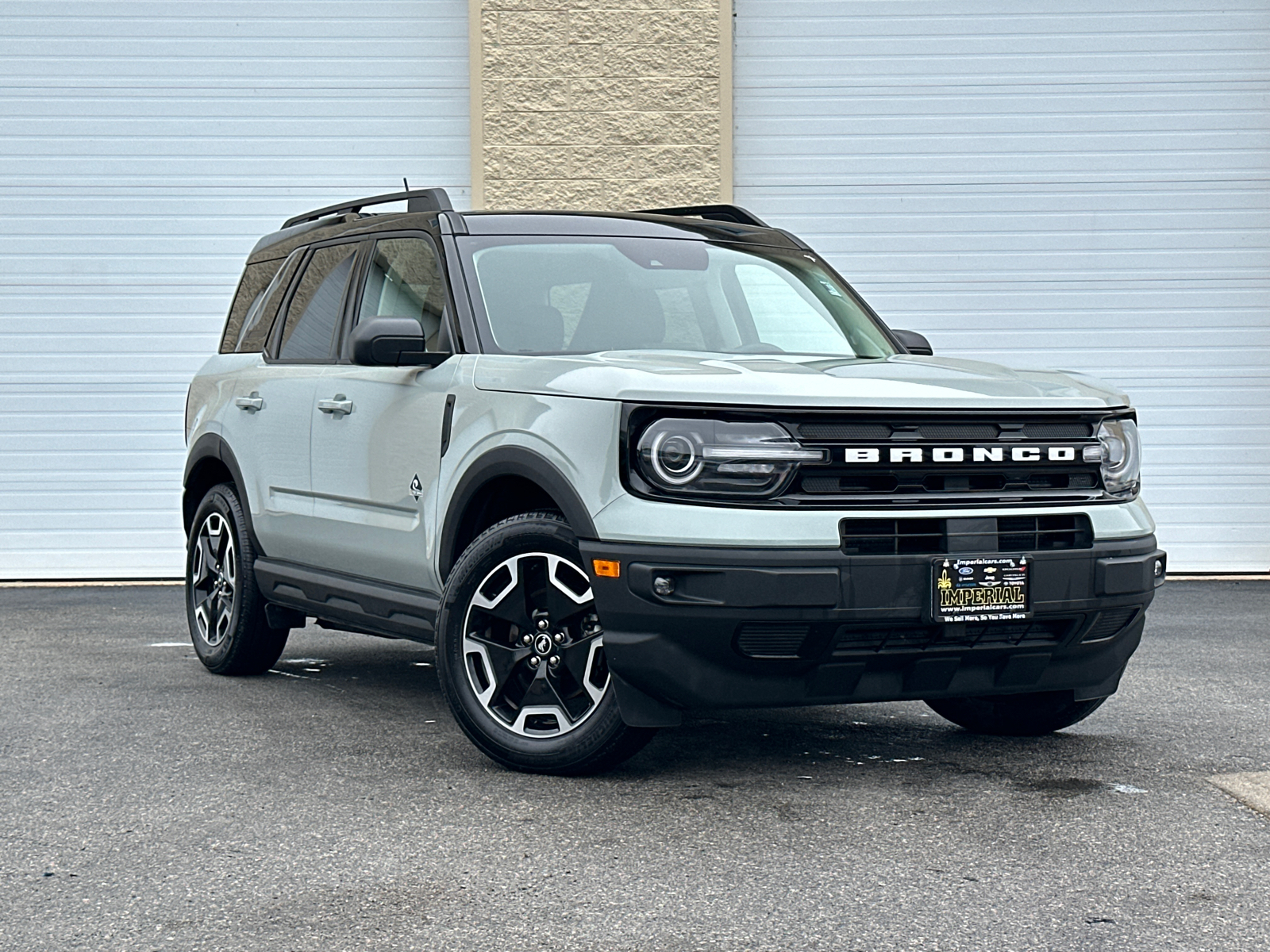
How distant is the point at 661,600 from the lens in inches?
175

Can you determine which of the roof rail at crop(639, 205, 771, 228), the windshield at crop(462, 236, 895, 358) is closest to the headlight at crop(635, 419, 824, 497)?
the windshield at crop(462, 236, 895, 358)

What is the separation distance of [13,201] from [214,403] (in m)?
5.86

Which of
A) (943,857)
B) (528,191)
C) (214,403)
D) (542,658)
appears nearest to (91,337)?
(528,191)

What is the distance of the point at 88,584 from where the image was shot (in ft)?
39.8

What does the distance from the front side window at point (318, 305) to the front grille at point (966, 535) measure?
2742mm

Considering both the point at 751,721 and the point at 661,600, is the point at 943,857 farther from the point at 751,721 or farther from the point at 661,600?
the point at 751,721

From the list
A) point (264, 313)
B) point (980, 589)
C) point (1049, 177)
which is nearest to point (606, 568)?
point (980, 589)

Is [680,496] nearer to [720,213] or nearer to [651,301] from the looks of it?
[651,301]

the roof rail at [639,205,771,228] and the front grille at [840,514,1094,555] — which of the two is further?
the roof rail at [639,205,771,228]

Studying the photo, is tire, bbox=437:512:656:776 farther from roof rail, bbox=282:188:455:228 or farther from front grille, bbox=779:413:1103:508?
roof rail, bbox=282:188:455:228

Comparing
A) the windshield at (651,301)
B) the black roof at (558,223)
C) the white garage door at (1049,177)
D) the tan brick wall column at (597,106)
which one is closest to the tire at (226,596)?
the black roof at (558,223)

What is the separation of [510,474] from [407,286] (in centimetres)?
127

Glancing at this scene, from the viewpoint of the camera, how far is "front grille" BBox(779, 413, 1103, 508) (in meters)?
4.54

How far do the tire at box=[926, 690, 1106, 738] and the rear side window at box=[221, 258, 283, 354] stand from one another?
12.0ft
